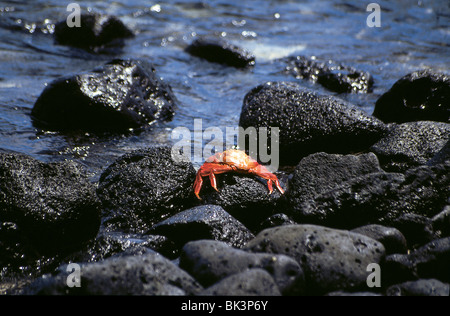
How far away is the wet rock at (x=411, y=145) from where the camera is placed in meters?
5.41

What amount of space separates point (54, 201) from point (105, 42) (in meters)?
7.77

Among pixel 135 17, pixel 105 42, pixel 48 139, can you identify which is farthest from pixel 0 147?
pixel 135 17

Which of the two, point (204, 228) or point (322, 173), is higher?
point (322, 173)

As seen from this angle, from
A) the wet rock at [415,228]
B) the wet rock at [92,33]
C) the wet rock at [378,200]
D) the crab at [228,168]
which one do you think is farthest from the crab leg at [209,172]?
the wet rock at [92,33]

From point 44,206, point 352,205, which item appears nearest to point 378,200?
point 352,205

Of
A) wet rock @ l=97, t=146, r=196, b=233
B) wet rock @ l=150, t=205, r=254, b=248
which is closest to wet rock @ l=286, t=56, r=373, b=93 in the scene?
wet rock @ l=97, t=146, r=196, b=233

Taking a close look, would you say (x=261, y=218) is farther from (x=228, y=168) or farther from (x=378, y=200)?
(x=378, y=200)

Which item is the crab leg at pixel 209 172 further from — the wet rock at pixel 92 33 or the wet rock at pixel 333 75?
the wet rock at pixel 92 33

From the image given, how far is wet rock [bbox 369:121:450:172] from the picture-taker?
541 centimetres

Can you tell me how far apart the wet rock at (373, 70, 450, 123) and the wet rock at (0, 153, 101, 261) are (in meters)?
4.40

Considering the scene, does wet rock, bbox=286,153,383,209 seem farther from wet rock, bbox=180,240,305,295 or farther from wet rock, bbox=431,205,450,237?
wet rock, bbox=180,240,305,295

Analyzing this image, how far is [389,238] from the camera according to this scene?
3834 mm

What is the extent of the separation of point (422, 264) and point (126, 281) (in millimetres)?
1987

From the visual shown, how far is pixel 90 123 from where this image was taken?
6965 millimetres
